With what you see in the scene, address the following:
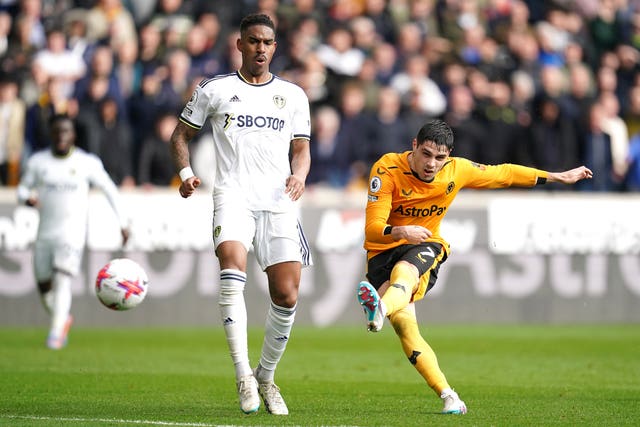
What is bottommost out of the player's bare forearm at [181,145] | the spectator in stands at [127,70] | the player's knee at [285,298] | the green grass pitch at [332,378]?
the green grass pitch at [332,378]

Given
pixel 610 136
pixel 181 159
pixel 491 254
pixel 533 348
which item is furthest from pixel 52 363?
pixel 610 136

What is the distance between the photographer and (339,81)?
21.1 meters

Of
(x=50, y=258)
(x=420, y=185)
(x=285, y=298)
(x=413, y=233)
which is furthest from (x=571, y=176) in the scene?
(x=50, y=258)

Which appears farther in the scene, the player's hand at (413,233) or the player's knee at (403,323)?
the player's knee at (403,323)

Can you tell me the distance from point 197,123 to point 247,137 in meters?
0.37

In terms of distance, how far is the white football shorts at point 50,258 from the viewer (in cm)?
1591

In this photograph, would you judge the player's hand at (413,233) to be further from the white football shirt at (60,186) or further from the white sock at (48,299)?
the white sock at (48,299)

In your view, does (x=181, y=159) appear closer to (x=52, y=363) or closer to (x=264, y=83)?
(x=264, y=83)

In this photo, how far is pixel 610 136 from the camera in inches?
849

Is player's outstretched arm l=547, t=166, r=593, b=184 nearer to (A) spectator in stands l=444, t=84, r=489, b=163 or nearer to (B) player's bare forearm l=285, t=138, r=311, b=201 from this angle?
(B) player's bare forearm l=285, t=138, r=311, b=201

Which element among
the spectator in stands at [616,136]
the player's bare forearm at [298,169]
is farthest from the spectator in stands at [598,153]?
the player's bare forearm at [298,169]

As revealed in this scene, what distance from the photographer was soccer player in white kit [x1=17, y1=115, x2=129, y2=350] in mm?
15828

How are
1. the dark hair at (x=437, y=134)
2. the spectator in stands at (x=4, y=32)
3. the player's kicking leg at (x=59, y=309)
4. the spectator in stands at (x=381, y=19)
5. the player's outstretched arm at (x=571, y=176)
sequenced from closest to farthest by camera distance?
the dark hair at (x=437, y=134) < the player's outstretched arm at (x=571, y=176) < the player's kicking leg at (x=59, y=309) < the spectator in stands at (x=4, y=32) < the spectator in stands at (x=381, y=19)

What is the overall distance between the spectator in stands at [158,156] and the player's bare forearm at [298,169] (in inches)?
380
